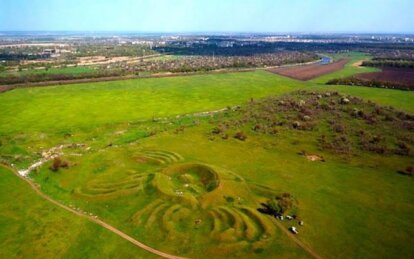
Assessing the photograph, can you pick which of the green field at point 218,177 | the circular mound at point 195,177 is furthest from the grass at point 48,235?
the circular mound at point 195,177

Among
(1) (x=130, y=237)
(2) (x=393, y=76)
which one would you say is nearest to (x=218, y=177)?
(1) (x=130, y=237)

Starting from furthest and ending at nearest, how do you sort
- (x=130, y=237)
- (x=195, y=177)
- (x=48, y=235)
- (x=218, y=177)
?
(x=195, y=177) → (x=218, y=177) → (x=48, y=235) → (x=130, y=237)

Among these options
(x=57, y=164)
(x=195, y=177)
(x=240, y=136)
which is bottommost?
(x=195, y=177)

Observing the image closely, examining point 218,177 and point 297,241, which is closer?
point 297,241

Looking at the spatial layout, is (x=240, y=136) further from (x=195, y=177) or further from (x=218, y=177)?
(x=218, y=177)

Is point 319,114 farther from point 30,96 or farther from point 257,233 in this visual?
point 30,96

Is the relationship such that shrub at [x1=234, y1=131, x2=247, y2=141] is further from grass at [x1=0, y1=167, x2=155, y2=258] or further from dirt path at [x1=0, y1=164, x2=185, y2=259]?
grass at [x1=0, y1=167, x2=155, y2=258]

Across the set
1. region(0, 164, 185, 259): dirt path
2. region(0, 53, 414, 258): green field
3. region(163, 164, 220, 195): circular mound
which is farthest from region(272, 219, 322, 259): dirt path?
region(0, 164, 185, 259): dirt path

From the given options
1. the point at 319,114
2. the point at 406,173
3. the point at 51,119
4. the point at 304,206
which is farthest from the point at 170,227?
the point at 51,119

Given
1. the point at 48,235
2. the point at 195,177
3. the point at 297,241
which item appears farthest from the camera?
the point at 195,177
